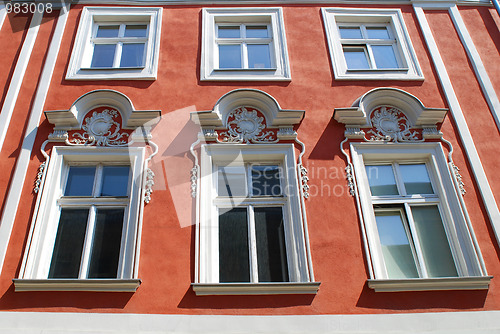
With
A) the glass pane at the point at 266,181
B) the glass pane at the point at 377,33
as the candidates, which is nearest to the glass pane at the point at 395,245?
the glass pane at the point at 266,181

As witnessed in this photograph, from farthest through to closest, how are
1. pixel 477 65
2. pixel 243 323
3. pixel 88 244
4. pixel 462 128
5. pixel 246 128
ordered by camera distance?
pixel 477 65, pixel 462 128, pixel 246 128, pixel 88 244, pixel 243 323

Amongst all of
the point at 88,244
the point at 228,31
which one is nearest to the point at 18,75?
the point at 88,244

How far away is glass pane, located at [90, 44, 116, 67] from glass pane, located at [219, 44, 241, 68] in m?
1.94

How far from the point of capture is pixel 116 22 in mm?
9680

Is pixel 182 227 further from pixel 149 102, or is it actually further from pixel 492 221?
pixel 492 221

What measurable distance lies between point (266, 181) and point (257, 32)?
11.8 feet

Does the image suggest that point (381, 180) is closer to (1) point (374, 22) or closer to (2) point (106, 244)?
(1) point (374, 22)

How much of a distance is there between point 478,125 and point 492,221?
185cm

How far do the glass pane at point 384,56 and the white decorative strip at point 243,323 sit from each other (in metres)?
4.74

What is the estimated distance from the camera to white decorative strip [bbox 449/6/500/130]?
828 cm

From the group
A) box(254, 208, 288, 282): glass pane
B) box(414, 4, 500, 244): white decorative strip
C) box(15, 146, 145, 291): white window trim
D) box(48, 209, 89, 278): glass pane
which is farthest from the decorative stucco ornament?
box(48, 209, 89, 278): glass pane

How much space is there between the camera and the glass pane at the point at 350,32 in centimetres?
960

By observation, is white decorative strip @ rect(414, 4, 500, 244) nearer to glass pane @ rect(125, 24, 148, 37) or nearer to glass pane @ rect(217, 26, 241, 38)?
glass pane @ rect(217, 26, 241, 38)

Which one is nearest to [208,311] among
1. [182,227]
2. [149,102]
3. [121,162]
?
[182,227]
